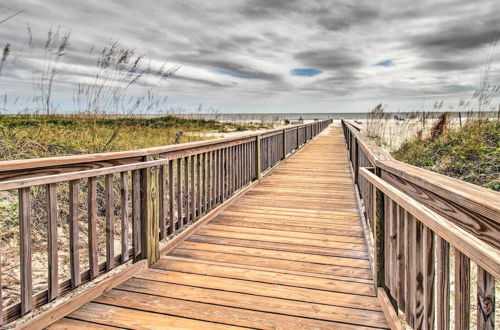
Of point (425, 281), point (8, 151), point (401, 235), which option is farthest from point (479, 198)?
point (8, 151)

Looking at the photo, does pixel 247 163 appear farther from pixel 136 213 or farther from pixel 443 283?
pixel 443 283

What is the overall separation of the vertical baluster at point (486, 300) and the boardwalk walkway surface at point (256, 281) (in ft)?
4.16

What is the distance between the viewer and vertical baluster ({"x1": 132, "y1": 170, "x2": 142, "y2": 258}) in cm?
276

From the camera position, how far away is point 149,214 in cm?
287

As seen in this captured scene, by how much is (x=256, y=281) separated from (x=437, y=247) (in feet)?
5.36

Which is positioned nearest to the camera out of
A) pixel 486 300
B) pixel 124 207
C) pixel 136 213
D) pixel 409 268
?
pixel 486 300

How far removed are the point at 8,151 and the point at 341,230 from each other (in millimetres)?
4154

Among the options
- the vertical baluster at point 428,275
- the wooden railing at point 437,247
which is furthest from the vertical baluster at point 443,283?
the vertical baluster at point 428,275

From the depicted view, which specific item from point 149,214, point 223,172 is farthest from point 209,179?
point 149,214

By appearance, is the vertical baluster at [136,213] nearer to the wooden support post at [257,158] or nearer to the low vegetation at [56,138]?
the low vegetation at [56,138]

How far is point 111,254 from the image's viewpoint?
8.22ft

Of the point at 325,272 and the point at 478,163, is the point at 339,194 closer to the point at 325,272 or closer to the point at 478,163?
the point at 478,163

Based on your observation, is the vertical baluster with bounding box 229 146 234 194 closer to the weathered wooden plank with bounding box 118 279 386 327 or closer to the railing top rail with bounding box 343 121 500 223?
the weathered wooden plank with bounding box 118 279 386 327

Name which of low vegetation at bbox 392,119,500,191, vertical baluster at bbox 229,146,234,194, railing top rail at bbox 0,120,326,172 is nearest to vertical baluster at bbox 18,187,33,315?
railing top rail at bbox 0,120,326,172
